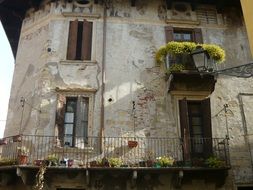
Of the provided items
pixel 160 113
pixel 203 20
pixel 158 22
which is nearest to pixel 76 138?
pixel 160 113

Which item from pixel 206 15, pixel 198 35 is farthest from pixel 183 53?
pixel 206 15

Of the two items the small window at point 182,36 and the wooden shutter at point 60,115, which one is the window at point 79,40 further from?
the small window at point 182,36

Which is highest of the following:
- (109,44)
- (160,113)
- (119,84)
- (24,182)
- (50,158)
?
(109,44)

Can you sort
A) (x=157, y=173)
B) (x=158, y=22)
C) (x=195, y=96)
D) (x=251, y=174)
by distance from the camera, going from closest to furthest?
1. (x=157, y=173)
2. (x=251, y=174)
3. (x=195, y=96)
4. (x=158, y=22)

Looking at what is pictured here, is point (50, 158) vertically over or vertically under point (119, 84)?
under

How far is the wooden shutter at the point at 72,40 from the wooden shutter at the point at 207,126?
511 cm

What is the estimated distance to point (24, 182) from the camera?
38.0ft

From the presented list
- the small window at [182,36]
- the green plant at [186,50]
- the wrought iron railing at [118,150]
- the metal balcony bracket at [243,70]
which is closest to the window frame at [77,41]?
the green plant at [186,50]

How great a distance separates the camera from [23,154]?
12266 millimetres

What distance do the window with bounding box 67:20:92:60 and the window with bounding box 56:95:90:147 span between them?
1762mm

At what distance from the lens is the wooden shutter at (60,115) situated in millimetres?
12880

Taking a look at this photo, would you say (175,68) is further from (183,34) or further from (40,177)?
(40,177)

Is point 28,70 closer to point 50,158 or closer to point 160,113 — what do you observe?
point 50,158

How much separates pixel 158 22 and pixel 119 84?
3.43 meters
